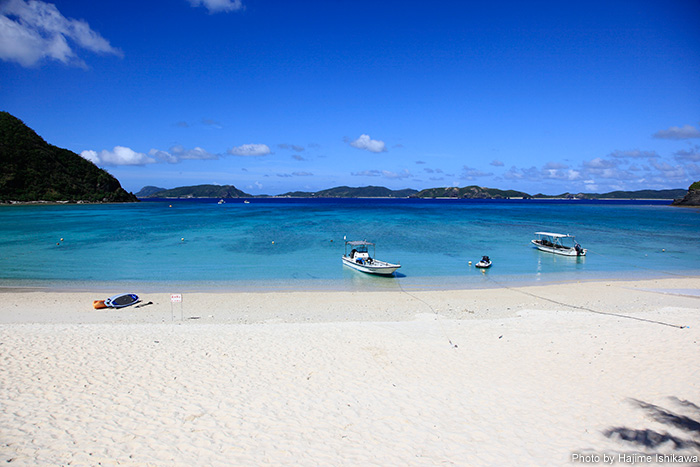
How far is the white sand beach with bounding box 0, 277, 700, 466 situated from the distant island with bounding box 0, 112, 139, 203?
112830 millimetres

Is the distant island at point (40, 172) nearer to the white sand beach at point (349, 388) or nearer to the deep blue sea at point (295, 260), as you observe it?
the deep blue sea at point (295, 260)

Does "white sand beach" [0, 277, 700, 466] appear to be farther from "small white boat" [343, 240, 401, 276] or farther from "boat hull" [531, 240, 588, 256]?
"boat hull" [531, 240, 588, 256]

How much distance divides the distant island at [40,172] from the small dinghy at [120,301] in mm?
112208

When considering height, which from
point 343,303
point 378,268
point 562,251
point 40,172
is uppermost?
point 40,172

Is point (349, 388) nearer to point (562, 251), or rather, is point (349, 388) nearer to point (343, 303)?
point (343, 303)

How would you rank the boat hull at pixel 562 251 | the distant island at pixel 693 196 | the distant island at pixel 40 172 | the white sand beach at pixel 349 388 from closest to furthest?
the white sand beach at pixel 349 388, the boat hull at pixel 562 251, the distant island at pixel 40 172, the distant island at pixel 693 196

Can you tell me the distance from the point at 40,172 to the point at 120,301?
4766 inches

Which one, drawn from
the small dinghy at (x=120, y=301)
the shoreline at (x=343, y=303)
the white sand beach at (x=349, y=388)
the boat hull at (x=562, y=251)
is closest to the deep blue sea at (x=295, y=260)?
the boat hull at (x=562, y=251)

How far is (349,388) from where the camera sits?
8734mm

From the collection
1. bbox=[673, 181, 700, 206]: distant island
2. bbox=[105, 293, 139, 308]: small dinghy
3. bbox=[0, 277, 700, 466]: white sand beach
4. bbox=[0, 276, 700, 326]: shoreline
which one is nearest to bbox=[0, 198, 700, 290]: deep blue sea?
bbox=[0, 276, 700, 326]: shoreline

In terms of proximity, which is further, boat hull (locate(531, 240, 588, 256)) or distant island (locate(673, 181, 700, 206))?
distant island (locate(673, 181, 700, 206))

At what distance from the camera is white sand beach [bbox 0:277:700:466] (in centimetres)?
650

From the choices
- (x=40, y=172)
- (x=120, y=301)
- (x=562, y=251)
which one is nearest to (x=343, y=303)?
(x=120, y=301)

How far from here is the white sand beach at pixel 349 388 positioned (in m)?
6.50
